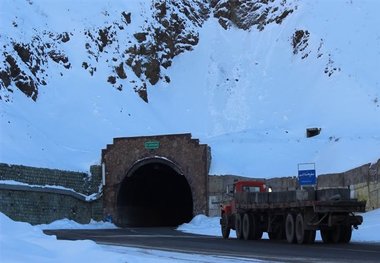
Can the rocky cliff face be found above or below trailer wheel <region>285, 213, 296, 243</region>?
above

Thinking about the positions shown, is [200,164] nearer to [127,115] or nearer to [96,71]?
[127,115]

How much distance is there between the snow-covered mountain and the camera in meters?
48.6

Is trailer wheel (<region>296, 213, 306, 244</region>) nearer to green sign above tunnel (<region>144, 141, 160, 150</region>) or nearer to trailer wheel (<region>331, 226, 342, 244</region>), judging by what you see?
trailer wheel (<region>331, 226, 342, 244</region>)

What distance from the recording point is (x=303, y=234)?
23.5 meters

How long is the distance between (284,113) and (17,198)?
80.6 ft

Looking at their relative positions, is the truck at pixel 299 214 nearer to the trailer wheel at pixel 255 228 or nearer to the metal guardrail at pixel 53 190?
the trailer wheel at pixel 255 228

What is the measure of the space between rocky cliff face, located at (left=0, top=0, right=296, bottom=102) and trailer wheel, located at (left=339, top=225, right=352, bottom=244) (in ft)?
111

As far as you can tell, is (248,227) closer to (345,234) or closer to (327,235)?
(327,235)

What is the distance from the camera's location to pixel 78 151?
51.5 m

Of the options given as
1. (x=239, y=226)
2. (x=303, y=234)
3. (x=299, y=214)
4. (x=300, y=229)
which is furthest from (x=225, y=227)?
(x=303, y=234)

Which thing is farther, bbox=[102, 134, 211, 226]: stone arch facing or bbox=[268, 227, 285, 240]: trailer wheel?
bbox=[102, 134, 211, 226]: stone arch facing

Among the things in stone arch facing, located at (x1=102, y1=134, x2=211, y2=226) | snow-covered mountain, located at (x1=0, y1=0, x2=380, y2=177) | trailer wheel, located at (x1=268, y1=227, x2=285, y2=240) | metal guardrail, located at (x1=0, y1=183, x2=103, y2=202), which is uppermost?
snow-covered mountain, located at (x1=0, y1=0, x2=380, y2=177)

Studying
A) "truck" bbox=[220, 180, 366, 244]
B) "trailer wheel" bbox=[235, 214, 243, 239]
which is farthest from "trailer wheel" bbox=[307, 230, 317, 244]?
"trailer wheel" bbox=[235, 214, 243, 239]

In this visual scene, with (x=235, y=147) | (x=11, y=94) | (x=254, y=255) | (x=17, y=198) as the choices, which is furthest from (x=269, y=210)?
(x=11, y=94)
